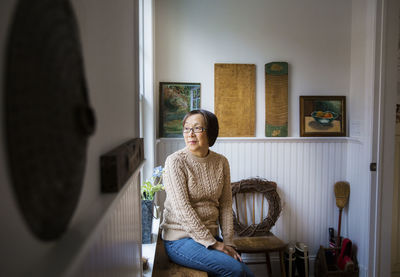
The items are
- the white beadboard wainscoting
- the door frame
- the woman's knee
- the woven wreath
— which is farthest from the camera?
the white beadboard wainscoting

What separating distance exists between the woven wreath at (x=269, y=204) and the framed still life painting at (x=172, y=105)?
2.61 feet

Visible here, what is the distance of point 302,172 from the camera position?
284cm

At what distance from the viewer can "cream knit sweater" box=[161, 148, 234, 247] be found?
1.67 m

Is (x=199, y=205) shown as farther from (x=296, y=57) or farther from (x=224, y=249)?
(x=296, y=57)

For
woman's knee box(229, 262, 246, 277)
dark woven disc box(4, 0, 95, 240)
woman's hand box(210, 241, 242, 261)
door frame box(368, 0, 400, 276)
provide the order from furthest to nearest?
1. door frame box(368, 0, 400, 276)
2. woman's hand box(210, 241, 242, 261)
3. woman's knee box(229, 262, 246, 277)
4. dark woven disc box(4, 0, 95, 240)

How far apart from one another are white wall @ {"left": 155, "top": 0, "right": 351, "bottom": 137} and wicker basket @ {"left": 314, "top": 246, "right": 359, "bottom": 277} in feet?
4.00

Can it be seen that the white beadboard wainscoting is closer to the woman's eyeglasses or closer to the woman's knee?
the woman's eyeglasses

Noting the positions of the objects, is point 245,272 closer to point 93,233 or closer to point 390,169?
point 93,233

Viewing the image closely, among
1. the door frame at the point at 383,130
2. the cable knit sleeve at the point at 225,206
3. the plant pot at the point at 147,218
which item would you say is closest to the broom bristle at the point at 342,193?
the door frame at the point at 383,130

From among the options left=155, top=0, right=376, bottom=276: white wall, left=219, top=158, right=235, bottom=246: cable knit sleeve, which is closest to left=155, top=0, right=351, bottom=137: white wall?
left=155, top=0, right=376, bottom=276: white wall

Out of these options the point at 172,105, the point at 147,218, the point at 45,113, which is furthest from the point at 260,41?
the point at 45,113

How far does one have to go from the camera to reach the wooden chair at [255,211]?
8.27ft

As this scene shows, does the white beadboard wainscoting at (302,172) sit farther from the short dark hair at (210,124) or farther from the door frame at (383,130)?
the short dark hair at (210,124)

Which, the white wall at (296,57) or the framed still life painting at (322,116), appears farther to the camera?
the framed still life painting at (322,116)
